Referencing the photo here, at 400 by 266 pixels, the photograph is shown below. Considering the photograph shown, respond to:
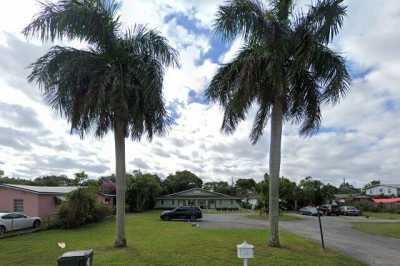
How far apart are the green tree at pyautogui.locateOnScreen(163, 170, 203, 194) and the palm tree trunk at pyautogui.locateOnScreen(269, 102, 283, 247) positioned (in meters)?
49.4

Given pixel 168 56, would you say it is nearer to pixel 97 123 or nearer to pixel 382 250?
pixel 97 123

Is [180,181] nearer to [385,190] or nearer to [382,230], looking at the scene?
[382,230]

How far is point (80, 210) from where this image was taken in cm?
2484

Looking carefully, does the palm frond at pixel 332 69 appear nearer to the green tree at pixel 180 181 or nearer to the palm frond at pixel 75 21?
the palm frond at pixel 75 21

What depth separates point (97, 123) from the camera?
13.6m

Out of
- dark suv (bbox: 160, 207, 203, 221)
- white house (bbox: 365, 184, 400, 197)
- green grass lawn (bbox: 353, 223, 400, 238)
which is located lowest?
white house (bbox: 365, 184, 400, 197)

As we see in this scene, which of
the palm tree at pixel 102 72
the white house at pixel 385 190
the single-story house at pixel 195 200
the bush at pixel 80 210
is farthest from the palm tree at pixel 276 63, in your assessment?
the white house at pixel 385 190

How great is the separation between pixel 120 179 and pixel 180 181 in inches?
2188

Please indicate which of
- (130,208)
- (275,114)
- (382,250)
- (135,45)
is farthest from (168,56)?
(130,208)

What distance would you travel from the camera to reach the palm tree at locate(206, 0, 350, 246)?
1201 centimetres

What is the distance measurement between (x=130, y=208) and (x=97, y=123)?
34.8m

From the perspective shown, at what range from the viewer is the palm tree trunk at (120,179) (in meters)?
13.1

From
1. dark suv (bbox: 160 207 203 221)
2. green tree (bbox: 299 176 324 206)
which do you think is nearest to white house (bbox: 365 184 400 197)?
green tree (bbox: 299 176 324 206)

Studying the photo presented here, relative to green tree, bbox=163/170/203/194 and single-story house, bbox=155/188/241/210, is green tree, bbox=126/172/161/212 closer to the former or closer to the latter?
single-story house, bbox=155/188/241/210
